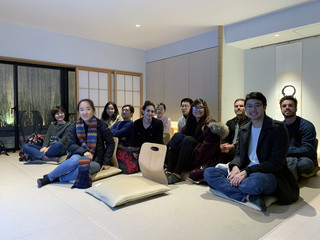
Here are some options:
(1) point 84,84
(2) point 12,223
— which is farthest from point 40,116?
(2) point 12,223

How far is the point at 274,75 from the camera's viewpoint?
183 inches

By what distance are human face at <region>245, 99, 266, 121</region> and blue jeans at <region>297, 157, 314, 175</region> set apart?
0.93 meters

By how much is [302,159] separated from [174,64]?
3.69 m

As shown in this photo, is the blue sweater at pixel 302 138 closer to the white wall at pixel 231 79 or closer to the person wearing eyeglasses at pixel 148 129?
the person wearing eyeglasses at pixel 148 129

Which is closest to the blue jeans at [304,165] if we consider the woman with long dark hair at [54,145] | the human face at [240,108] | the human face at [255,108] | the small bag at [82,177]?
the human face at [240,108]

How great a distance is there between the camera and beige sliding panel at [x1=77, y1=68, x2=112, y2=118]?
17.9ft

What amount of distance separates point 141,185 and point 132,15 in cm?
302

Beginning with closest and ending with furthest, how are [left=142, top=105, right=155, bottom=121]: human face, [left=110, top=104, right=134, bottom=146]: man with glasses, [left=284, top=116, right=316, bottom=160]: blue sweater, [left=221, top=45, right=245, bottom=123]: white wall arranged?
1. [left=284, top=116, right=316, bottom=160]: blue sweater
2. [left=142, top=105, right=155, bottom=121]: human face
3. [left=110, top=104, right=134, bottom=146]: man with glasses
4. [left=221, top=45, right=245, bottom=123]: white wall

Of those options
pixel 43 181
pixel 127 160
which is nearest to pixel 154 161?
pixel 127 160

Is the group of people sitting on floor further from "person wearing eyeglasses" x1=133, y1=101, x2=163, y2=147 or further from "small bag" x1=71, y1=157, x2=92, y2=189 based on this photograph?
"small bag" x1=71, y1=157, x2=92, y2=189

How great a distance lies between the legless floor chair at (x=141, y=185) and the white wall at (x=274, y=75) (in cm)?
312

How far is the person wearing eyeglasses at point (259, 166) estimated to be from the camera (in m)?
1.93

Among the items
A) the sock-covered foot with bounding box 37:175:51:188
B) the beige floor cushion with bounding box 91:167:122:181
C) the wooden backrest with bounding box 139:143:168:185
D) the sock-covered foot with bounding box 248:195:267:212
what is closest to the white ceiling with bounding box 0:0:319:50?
the wooden backrest with bounding box 139:143:168:185

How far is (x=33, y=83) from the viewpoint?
4.99 meters
